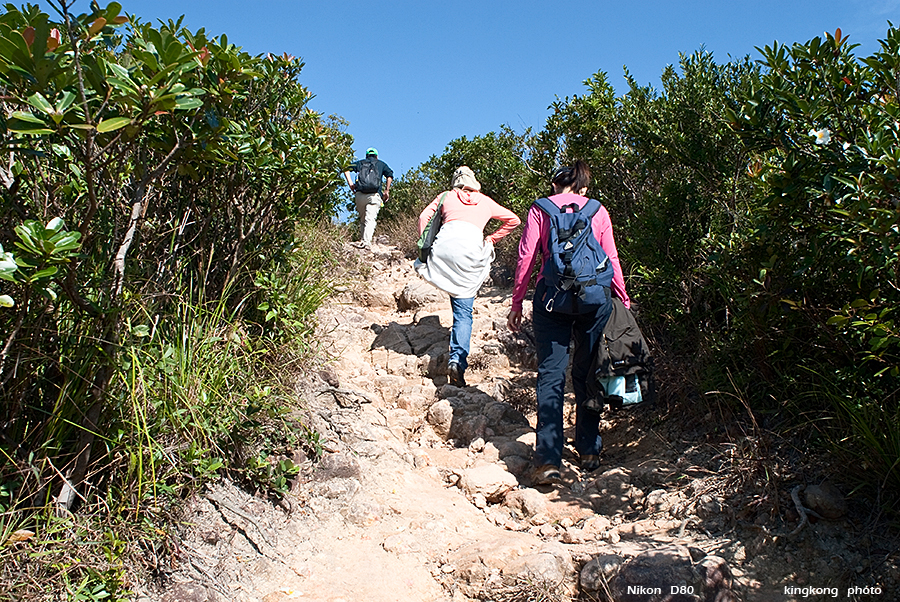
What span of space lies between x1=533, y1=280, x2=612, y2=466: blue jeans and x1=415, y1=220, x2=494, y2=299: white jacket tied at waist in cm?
164

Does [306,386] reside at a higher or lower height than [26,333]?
lower

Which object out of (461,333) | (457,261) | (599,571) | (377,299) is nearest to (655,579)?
(599,571)

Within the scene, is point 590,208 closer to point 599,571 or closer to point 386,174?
point 599,571

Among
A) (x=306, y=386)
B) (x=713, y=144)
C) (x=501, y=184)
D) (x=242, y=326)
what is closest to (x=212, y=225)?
(x=242, y=326)

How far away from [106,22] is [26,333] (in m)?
1.29

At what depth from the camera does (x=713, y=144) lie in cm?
450

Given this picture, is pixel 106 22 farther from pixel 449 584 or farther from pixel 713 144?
pixel 713 144

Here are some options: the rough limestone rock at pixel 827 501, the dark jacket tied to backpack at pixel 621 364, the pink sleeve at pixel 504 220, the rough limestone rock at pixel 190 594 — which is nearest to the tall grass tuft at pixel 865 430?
the rough limestone rock at pixel 827 501

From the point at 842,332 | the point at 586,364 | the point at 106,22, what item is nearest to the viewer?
the point at 106,22

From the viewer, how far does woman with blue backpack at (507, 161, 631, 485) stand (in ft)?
12.5

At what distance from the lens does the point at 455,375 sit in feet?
17.5

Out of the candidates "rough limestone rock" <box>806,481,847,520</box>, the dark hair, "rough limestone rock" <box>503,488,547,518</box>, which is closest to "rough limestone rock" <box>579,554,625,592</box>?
"rough limestone rock" <box>503,488,547,518</box>

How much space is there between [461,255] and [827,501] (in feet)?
11.3

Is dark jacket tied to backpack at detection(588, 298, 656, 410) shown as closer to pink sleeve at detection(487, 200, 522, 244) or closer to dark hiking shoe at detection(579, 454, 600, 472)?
dark hiking shoe at detection(579, 454, 600, 472)
